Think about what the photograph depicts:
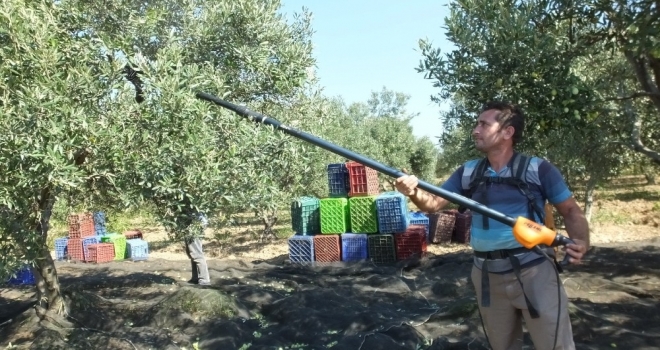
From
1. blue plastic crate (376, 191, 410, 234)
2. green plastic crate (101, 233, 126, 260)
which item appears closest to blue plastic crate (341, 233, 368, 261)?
blue plastic crate (376, 191, 410, 234)

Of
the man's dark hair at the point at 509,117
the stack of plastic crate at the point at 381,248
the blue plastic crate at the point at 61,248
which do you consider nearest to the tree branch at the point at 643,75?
the man's dark hair at the point at 509,117

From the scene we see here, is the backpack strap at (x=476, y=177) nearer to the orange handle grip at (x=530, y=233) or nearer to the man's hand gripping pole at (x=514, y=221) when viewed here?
the man's hand gripping pole at (x=514, y=221)

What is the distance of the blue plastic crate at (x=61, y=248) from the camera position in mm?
20078

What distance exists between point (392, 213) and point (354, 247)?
150 centimetres

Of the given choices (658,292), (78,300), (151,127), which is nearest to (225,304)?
(78,300)

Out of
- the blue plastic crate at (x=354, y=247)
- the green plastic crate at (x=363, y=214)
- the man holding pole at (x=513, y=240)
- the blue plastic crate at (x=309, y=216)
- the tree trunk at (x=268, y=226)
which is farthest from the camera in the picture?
the tree trunk at (x=268, y=226)

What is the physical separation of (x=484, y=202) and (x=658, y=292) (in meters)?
8.52

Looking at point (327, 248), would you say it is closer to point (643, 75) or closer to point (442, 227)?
point (442, 227)

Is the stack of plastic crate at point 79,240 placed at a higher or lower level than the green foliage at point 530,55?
lower

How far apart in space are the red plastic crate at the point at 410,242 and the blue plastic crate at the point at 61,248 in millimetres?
11929

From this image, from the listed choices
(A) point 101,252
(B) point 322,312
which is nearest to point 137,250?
(A) point 101,252

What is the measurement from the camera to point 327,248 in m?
16.1

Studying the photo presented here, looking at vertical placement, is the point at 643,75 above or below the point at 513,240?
above

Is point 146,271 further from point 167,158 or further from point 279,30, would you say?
point 167,158
